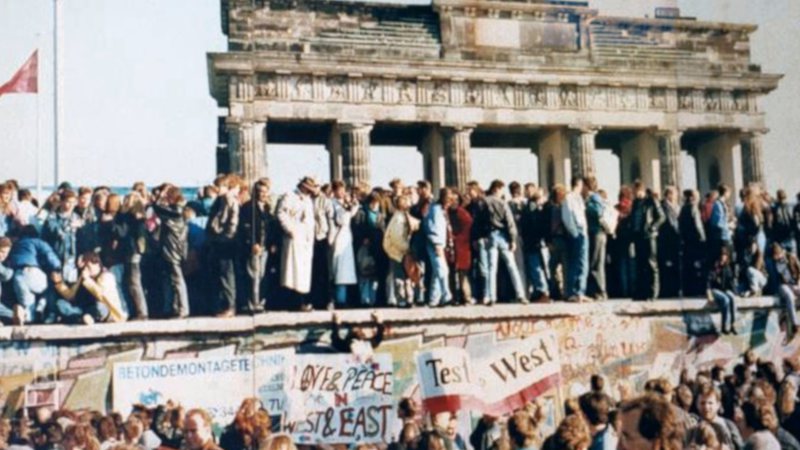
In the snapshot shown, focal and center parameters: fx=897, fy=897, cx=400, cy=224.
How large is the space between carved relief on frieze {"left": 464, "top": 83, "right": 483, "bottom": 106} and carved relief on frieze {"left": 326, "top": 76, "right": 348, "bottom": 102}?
2495 mm

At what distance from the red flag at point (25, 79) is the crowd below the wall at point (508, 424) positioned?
10.7 feet

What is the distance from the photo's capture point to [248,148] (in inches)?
634

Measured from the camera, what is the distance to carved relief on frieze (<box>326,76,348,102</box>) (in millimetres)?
18000

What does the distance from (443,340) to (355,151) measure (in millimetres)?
9526

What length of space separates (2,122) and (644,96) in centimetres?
931

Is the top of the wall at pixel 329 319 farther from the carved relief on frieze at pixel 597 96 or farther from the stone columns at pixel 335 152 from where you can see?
the stone columns at pixel 335 152

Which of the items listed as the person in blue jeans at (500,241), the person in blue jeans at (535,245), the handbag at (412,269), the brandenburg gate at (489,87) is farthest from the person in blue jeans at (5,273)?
the person in blue jeans at (535,245)

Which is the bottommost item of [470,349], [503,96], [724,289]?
[470,349]

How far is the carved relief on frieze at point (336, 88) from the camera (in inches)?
709

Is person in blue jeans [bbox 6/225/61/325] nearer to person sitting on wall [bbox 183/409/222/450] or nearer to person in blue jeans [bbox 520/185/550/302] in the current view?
person sitting on wall [bbox 183/409/222/450]

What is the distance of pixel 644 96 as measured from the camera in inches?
552

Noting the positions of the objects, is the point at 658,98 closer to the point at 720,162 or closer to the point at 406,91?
the point at 720,162

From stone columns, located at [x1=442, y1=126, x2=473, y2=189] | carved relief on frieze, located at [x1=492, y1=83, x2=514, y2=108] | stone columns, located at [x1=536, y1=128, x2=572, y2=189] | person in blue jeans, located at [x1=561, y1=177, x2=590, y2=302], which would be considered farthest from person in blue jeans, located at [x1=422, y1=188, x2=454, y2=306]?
carved relief on frieze, located at [x1=492, y1=83, x2=514, y2=108]

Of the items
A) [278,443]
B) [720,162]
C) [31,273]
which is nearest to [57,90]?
[31,273]
